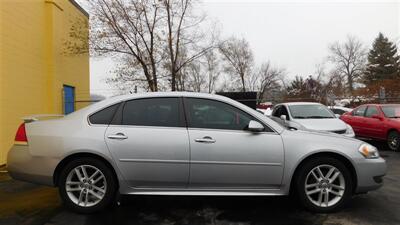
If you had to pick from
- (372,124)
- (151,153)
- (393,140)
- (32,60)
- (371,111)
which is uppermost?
(32,60)

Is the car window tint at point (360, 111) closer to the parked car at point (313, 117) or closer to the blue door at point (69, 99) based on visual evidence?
the parked car at point (313, 117)

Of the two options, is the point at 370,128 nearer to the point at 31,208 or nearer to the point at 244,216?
the point at 244,216

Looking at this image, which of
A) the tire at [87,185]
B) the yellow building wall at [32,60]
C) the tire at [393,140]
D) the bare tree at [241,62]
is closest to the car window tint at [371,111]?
the tire at [393,140]

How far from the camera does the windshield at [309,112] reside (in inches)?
452

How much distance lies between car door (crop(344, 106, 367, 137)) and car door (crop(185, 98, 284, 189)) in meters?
9.23

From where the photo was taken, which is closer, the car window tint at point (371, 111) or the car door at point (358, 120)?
the car window tint at point (371, 111)

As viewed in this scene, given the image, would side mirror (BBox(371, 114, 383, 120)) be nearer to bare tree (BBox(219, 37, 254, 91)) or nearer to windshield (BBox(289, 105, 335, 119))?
windshield (BBox(289, 105, 335, 119))

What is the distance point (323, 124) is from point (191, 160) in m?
6.40

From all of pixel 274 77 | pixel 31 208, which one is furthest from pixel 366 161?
pixel 274 77

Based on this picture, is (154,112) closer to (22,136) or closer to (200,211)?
(200,211)

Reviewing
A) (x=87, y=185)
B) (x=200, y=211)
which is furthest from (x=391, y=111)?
(x=87, y=185)

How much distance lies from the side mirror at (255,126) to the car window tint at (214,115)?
13 centimetres

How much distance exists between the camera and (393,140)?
39.0ft

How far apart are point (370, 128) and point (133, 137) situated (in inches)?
393
